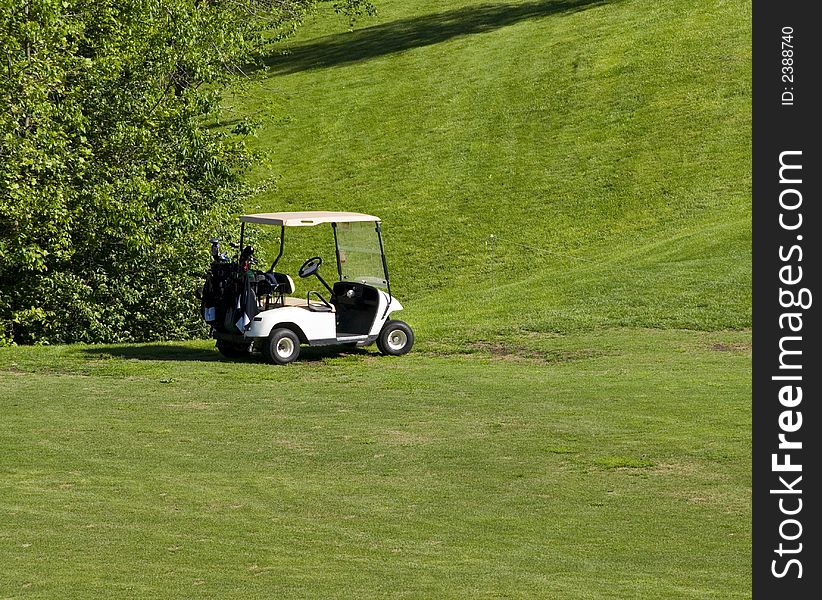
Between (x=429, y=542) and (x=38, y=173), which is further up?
(x=38, y=173)

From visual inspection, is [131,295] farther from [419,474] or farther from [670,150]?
[670,150]

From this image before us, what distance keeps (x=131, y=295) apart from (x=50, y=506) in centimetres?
1611

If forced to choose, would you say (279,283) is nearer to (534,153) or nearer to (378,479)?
(378,479)

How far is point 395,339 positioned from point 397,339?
4 cm

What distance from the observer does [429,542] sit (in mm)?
11375

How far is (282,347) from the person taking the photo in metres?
22.8

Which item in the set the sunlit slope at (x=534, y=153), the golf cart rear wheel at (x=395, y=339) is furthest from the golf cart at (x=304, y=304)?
the sunlit slope at (x=534, y=153)

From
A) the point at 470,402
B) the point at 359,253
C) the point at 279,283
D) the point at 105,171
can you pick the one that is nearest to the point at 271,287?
the point at 279,283

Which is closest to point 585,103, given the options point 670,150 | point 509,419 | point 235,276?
point 670,150

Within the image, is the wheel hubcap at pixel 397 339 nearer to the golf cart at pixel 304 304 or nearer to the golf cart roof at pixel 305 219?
the golf cart at pixel 304 304

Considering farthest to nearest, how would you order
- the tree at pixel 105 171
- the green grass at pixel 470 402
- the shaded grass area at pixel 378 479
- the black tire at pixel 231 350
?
the tree at pixel 105 171, the black tire at pixel 231 350, the green grass at pixel 470 402, the shaded grass area at pixel 378 479

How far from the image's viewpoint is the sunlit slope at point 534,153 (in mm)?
31000

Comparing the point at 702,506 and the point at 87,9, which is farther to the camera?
the point at 87,9

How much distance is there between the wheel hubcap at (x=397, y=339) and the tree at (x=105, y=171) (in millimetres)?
6590
